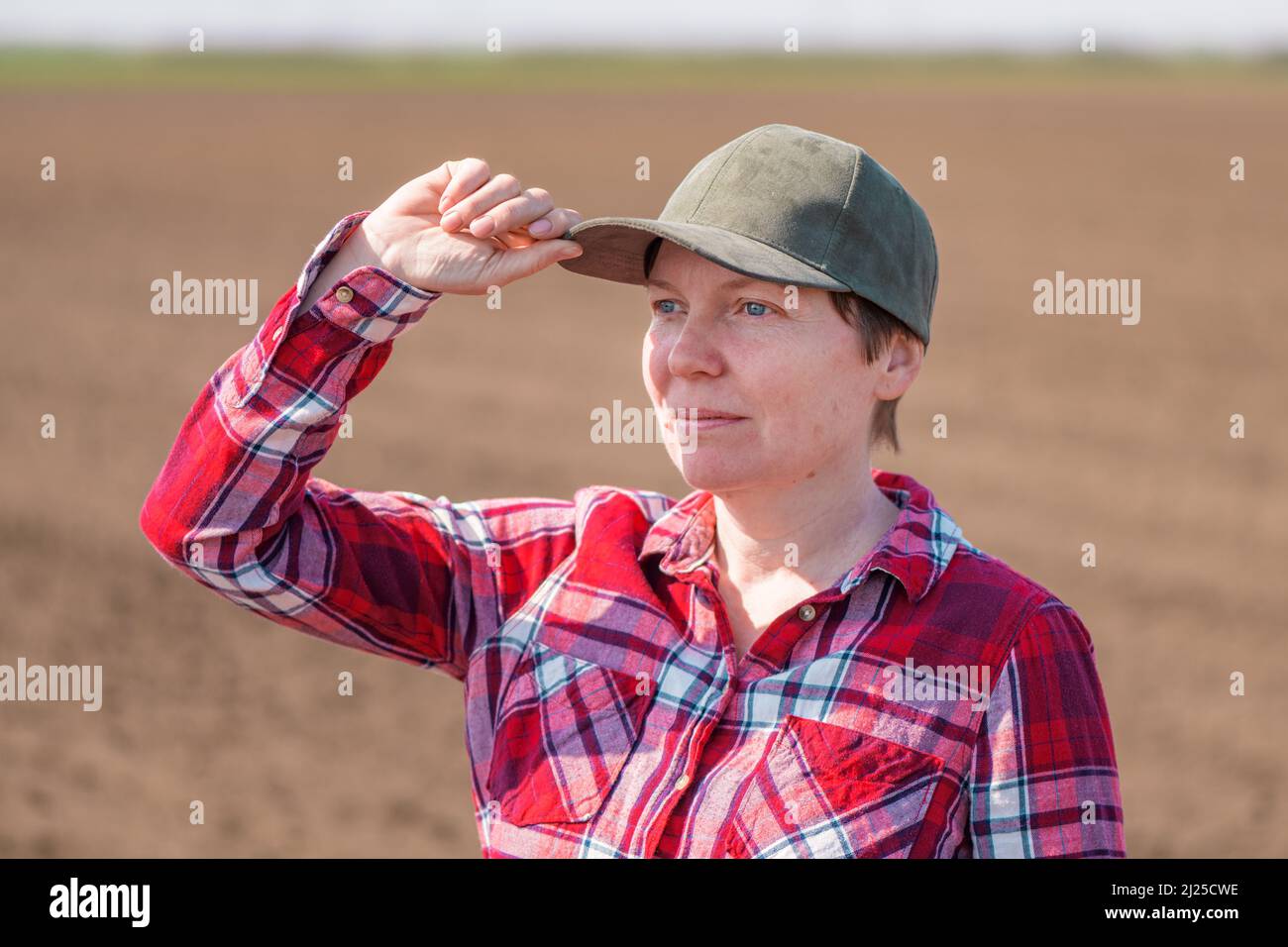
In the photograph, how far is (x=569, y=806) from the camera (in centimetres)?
224

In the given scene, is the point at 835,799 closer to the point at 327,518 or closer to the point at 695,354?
the point at 695,354

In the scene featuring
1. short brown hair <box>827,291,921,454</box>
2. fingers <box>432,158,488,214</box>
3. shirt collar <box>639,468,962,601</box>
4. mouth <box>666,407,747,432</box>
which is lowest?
shirt collar <box>639,468,962,601</box>

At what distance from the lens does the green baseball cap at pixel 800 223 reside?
2260 mm

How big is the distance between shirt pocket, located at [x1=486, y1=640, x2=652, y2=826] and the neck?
1.03 feet

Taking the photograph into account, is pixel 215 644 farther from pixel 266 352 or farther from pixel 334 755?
pixel 266 352

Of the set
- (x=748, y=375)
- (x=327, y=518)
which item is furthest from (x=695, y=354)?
(x=327, y=518)

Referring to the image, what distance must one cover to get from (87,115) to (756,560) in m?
26.8

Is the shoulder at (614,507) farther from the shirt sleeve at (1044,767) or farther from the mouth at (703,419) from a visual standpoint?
the shirt sleeve at (1044,767)

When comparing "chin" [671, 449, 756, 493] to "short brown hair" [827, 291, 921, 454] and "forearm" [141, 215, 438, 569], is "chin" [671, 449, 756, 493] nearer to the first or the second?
"short brown hair" [827, 291, 921, 454]

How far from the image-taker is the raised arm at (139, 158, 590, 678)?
2273mm

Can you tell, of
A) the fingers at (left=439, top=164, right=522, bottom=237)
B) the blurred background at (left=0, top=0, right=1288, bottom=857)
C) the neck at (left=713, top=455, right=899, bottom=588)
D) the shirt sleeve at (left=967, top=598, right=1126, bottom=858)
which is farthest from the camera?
the blurred background at (left=0, top=0, right=1288, bottom=857)

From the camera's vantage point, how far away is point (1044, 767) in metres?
2.10

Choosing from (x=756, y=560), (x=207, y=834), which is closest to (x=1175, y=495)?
(x=207, y=834)

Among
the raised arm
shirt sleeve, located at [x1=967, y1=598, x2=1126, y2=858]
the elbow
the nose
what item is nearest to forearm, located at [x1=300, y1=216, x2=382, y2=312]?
the raised arm
